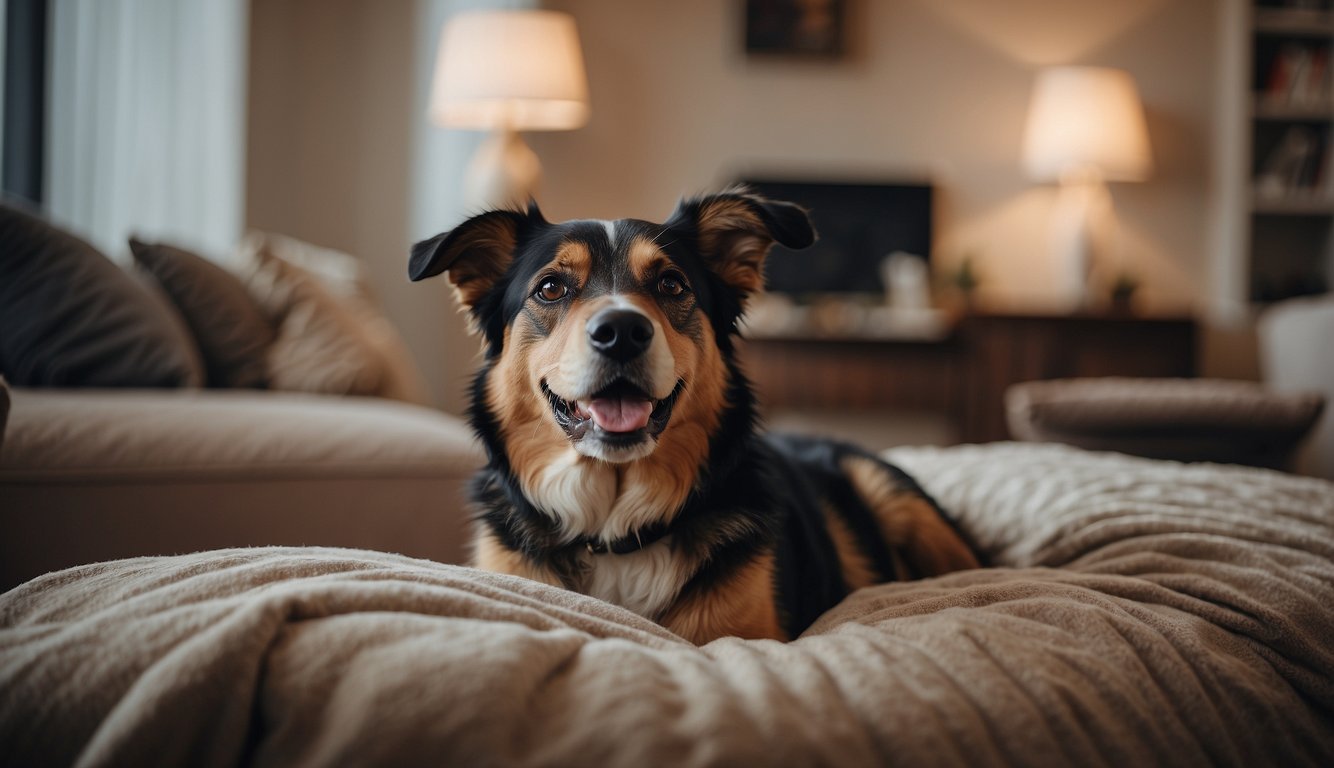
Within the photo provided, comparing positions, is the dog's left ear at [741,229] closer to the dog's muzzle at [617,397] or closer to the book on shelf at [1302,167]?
the dog's muzzle at [617,397]

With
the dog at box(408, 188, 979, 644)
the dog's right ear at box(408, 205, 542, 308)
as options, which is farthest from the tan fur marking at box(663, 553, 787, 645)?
the dog's right ear at box(408, 205, 542, 308)

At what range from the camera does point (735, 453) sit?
4.75 feet

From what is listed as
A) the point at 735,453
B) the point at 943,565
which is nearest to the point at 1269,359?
the point at 943,565

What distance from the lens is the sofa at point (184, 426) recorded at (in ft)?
5.48

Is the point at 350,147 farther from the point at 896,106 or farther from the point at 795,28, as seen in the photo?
the point at 896,106

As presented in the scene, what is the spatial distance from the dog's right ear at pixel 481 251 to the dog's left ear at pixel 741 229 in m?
0.26

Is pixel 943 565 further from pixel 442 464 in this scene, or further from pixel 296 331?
pixel 296 331

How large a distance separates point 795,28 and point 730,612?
4.47 metres

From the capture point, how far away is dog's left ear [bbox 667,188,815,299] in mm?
1445

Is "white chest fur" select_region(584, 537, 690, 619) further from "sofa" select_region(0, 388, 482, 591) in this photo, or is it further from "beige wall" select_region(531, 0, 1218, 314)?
"beige wall" select_region(531, 0, 1218, 314)

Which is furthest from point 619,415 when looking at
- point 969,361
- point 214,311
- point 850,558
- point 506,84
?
point 969,361

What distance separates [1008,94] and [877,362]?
1833 mm

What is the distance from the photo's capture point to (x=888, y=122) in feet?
17.2

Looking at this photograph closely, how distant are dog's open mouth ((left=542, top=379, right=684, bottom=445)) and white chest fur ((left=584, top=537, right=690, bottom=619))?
171 mm
